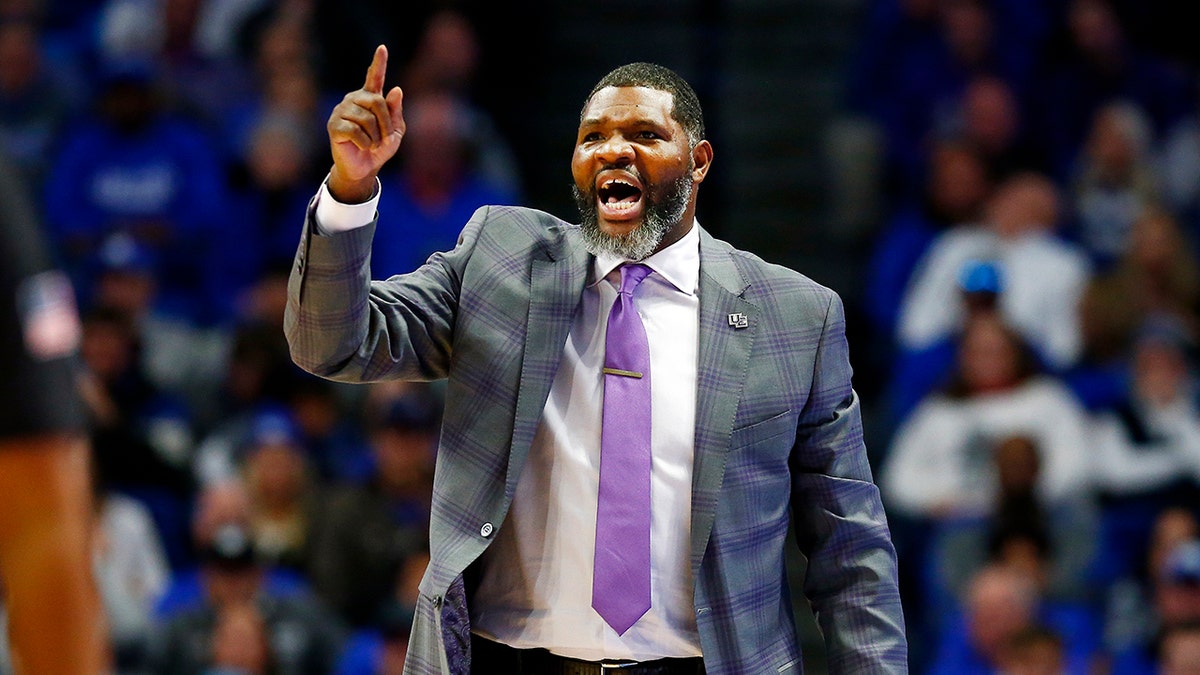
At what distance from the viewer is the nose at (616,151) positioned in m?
3.28

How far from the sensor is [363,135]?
292cm

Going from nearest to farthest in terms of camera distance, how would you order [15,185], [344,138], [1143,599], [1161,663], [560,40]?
1. [15,185]
2. [344,138]
3. [1161,663]
4. [1143,599]
5. [560,40]

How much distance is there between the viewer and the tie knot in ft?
10.9

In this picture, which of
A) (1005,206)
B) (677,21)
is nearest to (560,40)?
(677,21)

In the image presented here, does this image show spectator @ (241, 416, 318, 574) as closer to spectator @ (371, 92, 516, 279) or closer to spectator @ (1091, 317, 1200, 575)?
spectator @ (371, 92, 516, 279)

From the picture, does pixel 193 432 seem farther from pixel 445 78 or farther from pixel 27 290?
pixel 27 290

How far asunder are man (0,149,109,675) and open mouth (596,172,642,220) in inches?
66.8

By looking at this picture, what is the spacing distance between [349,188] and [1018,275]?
5322 mm

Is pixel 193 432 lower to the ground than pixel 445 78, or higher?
lower

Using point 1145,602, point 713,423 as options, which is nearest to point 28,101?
point 1145,602

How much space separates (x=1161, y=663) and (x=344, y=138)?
4.58 m

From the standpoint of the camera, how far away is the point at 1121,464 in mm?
7211

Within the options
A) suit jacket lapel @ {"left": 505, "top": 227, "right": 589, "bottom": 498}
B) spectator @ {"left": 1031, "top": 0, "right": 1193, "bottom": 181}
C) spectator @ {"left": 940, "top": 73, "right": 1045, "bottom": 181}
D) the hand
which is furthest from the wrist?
spectator @ {"left": 1031, "top": 0, "right": 1193, "bottom": 181}

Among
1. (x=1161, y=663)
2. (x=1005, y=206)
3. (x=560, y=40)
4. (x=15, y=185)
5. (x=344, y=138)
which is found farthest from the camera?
(x=560, y=40)
